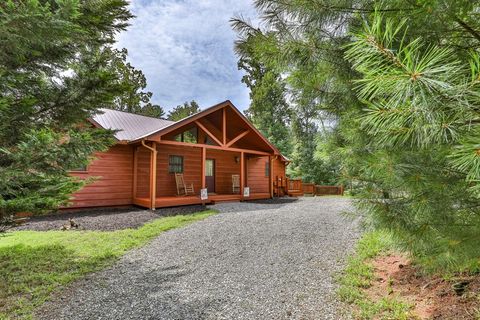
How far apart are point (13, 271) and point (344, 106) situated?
5106mm

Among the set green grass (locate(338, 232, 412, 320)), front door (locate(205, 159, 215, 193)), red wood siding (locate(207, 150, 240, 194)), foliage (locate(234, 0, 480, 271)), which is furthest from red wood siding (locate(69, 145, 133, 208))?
foliage (locate(234, 0, 480, 271))

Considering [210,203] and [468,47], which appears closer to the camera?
[468,47]

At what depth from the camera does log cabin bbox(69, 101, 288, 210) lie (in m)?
9.27

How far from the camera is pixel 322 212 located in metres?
8.37

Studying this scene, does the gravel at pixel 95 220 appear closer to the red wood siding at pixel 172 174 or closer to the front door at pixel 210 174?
the red wood siding at pixel 172 174

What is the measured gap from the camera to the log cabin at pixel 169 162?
9.27 m

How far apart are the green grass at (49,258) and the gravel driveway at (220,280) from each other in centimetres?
25

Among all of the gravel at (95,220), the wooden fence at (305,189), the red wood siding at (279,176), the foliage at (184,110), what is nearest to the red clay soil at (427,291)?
the gravel at (95,220)

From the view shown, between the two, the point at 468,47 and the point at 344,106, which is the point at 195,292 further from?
the point at 468,47

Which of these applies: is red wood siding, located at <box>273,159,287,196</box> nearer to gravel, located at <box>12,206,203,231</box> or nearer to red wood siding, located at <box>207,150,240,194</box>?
red wood siding, located at <box>207,150,240,194</box>

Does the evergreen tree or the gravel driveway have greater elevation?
the evergreen tree

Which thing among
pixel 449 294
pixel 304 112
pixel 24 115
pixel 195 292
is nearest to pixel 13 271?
pixel 24 115

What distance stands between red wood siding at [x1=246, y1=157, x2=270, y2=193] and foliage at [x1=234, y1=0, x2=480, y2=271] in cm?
1173

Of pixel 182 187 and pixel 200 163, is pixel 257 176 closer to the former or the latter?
pixel 200 163
